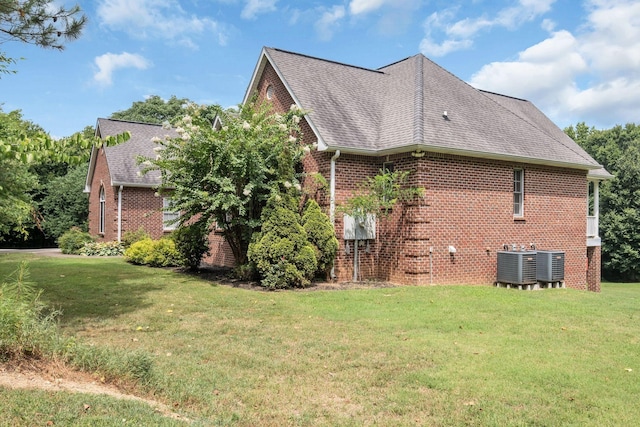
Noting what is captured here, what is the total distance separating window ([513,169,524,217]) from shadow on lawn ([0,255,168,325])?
10.9 meters

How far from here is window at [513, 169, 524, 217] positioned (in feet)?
51.5

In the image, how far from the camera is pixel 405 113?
49.2 ft

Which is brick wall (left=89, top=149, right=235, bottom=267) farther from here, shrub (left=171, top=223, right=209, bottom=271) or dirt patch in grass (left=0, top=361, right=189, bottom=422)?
dirt patch in grass (left=0, top=361, right=189, bottom=422)

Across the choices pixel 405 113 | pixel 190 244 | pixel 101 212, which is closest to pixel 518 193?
pixel 405 113

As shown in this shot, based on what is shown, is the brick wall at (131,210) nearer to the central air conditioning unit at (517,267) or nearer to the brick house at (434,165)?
the brick house at (434,165)

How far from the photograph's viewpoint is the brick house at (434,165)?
44.4 ft

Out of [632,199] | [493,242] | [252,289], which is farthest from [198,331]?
[632,199]

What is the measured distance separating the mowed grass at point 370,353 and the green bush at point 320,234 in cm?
157

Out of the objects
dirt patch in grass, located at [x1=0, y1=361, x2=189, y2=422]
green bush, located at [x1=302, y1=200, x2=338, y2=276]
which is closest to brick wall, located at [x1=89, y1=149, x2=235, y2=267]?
green bush, located at [x1=302, y1=200, x2=338, y2=276]

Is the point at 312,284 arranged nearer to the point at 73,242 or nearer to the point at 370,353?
the point at 370,353

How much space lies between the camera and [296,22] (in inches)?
664

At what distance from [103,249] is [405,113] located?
15.4m

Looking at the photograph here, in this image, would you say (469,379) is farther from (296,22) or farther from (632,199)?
(632,199)

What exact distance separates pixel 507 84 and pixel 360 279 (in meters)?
27.3
